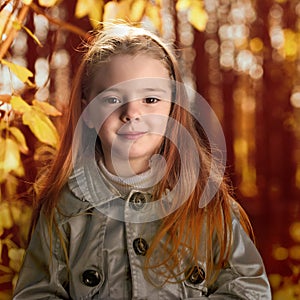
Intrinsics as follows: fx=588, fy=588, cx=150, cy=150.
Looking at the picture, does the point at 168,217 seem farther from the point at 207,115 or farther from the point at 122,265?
the point at 207,115

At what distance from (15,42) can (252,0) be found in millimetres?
627

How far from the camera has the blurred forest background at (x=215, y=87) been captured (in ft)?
5.00

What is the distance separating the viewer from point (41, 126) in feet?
4.93

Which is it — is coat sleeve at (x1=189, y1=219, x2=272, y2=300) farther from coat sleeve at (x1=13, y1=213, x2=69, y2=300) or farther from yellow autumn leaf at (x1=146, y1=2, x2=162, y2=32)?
yellow autumn leaf at (x1=146, y1=2, x2=162, y2=32)

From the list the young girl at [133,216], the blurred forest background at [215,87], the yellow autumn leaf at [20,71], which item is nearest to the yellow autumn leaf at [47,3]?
the blurred forest background at [215,87]

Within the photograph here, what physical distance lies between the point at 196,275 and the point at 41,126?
22.0 inches

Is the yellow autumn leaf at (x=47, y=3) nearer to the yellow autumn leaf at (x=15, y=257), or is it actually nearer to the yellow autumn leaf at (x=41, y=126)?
the yellow autumn leaf at (x=41, y=126)

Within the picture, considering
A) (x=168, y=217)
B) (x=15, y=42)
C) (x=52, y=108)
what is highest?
(x=15, y=42)

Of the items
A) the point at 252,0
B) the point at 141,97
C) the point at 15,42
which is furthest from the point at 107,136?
the point at 252,0

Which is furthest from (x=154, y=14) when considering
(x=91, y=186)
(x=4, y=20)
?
(x=91, y=186)

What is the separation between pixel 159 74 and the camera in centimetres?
126

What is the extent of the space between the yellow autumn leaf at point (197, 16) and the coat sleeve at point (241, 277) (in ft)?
1.78

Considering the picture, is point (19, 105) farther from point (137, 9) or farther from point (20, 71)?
point (137, 9)

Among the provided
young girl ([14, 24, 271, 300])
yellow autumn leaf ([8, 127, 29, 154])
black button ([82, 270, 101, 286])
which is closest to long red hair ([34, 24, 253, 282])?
young girl ([14, 24, 271, 300])
